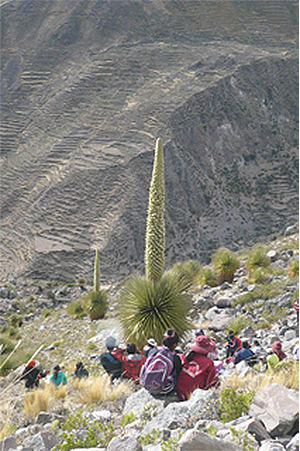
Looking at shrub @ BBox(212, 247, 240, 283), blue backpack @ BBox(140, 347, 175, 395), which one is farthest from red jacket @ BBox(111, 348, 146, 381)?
shrub @ BBox(212, 247, 240, 283)

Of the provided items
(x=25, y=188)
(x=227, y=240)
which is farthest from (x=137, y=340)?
(x=25, y=188)

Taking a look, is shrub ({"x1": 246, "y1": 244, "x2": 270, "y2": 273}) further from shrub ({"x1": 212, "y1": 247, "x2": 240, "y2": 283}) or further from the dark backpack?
the dark backpack

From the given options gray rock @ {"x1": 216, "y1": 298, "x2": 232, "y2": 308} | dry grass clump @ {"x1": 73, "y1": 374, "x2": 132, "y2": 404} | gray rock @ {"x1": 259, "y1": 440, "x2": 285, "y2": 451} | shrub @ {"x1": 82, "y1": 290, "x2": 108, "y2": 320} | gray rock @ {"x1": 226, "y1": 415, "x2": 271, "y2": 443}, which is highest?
gray rock @ {"x1": 259, "y1": 440, "x2": 285, "y2": 451}

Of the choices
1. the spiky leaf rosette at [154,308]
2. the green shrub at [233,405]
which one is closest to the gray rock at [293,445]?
the green shrub at [233,405]

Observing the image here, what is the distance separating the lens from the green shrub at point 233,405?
4.84 meters

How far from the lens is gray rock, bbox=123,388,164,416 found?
18.0 ft

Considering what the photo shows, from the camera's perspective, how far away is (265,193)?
2067 inches

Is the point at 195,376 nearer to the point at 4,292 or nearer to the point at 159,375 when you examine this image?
the point at 159,375

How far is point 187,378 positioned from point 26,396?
2.25 m

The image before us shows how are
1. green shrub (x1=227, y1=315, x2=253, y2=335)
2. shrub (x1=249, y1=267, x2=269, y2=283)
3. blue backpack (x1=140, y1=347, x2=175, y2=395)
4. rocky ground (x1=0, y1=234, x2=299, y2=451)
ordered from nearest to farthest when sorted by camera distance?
rocky ground (x1=0, y1=234, x2=299, y2=451)
blue backpack (x1=140, y1=347, x2=175, y2=395)
green shrub (x1=227, y1=315, x2=253, y2=335)
shrub (x1=249, y1=267, x2=269, y2=283)

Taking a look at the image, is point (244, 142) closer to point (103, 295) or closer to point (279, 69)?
point (279, 69)

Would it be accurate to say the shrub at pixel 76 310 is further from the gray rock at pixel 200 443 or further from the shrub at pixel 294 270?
the gray rock at pixel 200 443

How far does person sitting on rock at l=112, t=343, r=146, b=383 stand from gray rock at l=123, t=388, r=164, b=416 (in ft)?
3.49

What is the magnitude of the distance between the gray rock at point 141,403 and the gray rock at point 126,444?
125 centimetres
